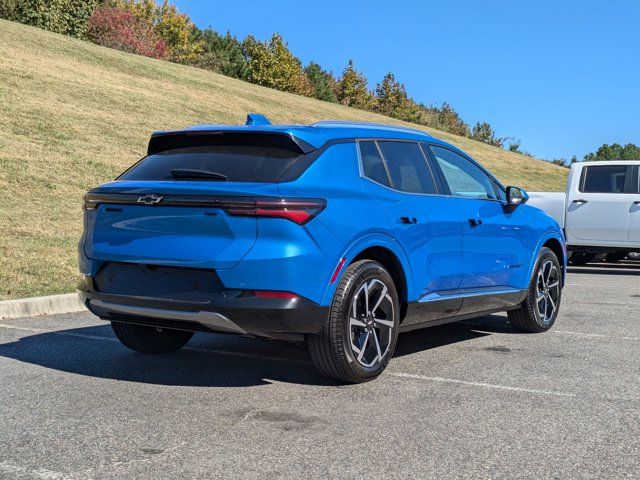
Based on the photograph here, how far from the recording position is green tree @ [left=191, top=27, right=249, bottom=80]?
76062mm

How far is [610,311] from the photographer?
31.3 ft

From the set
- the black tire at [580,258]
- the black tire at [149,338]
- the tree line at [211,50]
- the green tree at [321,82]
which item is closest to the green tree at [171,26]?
the tree line at [211,50]

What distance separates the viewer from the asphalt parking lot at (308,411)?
397cm

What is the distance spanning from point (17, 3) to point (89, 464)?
5997cm

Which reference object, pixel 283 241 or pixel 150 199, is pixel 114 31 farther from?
pixel 283 241

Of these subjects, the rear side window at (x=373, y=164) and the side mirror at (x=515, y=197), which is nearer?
the rear side window at (x=373, y=164)

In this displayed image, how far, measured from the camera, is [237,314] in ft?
16.5

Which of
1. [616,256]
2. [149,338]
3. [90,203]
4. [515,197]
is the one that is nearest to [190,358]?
[149,338]

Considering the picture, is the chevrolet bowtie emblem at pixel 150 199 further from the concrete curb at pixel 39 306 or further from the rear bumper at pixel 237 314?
the concrete curb at pixel 39 306

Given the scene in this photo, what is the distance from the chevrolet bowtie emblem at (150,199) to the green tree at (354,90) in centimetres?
8247

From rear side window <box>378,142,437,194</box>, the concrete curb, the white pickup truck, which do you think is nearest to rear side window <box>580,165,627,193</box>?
the white pickup truck

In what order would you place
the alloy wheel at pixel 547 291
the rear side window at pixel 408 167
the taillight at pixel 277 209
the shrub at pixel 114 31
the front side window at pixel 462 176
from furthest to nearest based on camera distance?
the shrub at pixel 114 31, the alloy wheel at pixel 547 291, the front side window at pixel 462 176, the rear side window at pixel 408 167, the taillight at pixel 277 209

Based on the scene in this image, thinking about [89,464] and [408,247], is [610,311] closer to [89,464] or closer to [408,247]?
[408,247]

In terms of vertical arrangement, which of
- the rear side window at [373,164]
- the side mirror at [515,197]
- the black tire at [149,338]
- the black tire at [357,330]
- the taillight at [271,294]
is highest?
the rear side window at [373,164]
